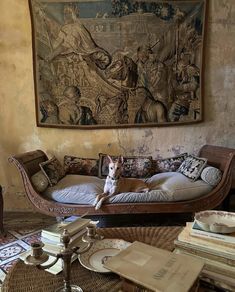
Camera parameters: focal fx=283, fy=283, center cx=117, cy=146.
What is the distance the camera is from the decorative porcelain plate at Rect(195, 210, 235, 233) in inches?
46.0

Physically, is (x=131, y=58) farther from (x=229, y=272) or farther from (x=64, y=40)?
(x=229, y=272)

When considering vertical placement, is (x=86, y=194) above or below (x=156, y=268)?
below

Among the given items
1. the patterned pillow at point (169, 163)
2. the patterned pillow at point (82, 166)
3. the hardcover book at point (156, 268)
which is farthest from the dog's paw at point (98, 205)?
the hardcover book at point (156, 268)

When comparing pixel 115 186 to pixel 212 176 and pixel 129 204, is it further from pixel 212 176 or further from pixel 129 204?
pixel 212 176

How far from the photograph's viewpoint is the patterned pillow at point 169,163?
3.25m

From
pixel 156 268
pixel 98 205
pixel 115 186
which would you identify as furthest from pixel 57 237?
pixel 115 186

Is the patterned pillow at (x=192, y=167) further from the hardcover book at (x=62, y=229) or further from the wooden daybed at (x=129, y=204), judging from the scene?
the hardcover book at (x=62, y=229)

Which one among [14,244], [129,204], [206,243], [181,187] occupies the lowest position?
[14,244]

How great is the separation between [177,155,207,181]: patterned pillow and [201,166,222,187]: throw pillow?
0.08 metres

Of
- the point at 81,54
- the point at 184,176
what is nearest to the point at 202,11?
the point at 81,54

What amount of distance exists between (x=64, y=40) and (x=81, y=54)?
0.83ft

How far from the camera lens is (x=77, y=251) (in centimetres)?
111

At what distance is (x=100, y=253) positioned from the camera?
4.53 feet

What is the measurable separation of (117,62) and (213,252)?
266cm
